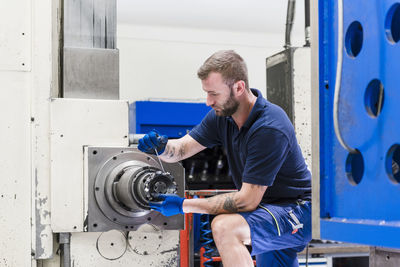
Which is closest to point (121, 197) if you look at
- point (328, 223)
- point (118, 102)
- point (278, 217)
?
point (118, 102)

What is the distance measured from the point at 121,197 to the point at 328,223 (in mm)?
1248

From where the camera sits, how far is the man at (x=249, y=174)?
6.75 feet

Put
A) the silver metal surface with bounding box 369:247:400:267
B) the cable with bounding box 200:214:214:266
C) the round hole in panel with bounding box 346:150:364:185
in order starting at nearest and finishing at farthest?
the round hole in panel with bounding box 346:150:364:185, the silver metal surface with bounding box 369:247:400:267, the cable with bounding box 200:214:214:266

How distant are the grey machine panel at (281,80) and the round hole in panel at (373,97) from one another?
2.06m

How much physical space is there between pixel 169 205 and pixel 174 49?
Answer: 3.97 m

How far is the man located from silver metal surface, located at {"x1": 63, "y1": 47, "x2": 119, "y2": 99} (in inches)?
11.5

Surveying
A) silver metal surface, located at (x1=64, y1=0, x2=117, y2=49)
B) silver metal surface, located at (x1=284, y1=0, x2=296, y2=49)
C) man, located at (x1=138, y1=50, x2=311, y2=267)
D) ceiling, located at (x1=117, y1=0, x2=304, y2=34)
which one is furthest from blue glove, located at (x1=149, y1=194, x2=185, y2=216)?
ceiling, located at (x1=117, y1=0, x2=304, y2=34)

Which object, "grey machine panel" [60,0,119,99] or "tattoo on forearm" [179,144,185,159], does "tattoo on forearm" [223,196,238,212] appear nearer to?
"tattoo on forearm" [179,144,185,159]

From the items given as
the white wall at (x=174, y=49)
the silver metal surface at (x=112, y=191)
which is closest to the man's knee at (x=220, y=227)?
the silver metal surface at (x=112, y=191)

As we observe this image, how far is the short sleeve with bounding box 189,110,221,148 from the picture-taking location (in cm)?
246

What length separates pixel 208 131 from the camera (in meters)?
2.48

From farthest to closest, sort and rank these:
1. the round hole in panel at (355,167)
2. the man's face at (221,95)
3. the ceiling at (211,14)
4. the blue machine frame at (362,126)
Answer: the ceiling at (211,14), the man's face at (221,95), the round hole in panel at (355,167), the blue machine frame at (362,126)

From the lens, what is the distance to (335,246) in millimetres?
3430

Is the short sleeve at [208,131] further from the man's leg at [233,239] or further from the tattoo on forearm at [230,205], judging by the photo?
the man's leg at [233,239]
